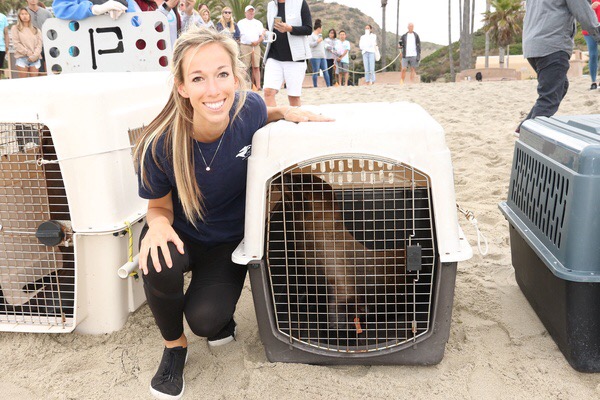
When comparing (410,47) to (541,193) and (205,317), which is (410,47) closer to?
(541,193)

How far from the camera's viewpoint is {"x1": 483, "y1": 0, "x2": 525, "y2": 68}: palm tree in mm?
30781

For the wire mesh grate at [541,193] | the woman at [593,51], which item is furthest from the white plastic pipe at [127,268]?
the woman at [593,51]

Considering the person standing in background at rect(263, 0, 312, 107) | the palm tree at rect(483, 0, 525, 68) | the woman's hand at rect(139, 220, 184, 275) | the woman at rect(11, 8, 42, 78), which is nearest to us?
the woman's hand at rect(139, 220, 184, 275)

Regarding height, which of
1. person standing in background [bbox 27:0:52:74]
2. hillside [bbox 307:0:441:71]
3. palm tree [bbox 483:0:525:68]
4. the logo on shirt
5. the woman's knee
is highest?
hillside [bbox 307:0:441:71]

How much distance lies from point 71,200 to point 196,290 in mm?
553

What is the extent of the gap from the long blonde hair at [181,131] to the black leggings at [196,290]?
18 cm

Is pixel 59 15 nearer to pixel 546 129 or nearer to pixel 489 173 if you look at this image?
pixel 546 129

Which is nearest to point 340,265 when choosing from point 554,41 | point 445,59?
point 554,41

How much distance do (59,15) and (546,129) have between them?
263 centimetres

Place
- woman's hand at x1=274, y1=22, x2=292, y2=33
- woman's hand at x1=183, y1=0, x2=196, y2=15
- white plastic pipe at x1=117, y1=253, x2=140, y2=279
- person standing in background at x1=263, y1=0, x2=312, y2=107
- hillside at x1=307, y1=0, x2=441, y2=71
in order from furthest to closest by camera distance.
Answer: hillside at x1=307, y1=0, x2=441, y2=71, woman's hand at x1=183, y1=0, x2=196, y2=15, person standing in background at x1=263, y1=0, x2=312, y2=107, woman's hand at x1=274, y1=22, x2=292, y2=33, white plastic pipe at x1=117, y1=253, x2=140, y2=279

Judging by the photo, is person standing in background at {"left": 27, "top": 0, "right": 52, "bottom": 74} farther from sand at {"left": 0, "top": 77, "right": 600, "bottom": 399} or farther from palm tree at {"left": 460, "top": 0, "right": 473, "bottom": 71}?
palm tree at {"left": 460, "top": 0, "right": 473, "bottom": 71}

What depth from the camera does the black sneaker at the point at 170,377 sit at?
179 cm

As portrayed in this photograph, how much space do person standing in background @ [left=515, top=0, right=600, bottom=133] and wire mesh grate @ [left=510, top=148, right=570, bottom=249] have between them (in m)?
1.94

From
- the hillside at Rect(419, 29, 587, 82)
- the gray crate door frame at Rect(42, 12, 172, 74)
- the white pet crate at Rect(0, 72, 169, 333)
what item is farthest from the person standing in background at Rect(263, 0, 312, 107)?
the hillside at Rect(419, 29, 587, 82)
